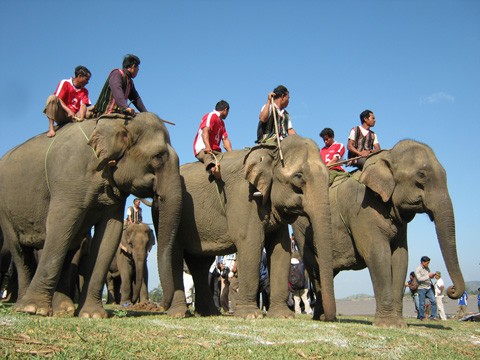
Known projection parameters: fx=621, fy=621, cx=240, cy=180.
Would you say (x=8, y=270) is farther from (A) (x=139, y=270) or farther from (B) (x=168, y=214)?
(B) (x=168, y=214)

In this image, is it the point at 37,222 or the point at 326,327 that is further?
the point at 37,222

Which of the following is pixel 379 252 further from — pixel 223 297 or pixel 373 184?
pixel 223 297

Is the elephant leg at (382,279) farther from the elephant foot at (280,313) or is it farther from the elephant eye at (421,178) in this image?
the elephant foot at (280,313)

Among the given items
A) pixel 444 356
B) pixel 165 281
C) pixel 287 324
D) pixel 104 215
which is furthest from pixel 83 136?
pixel 444 356

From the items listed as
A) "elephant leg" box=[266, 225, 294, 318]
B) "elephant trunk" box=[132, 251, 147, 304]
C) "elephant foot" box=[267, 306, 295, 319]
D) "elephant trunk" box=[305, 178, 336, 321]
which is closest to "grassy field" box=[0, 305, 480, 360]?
"elephant trunk" box=[305, 178, 336, 321]

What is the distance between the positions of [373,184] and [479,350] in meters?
3.45

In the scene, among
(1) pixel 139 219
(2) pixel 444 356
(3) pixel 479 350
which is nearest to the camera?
(2) pixel 444 356

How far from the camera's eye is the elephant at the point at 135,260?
18.3 meters

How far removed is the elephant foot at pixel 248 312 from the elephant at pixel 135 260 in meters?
8.44

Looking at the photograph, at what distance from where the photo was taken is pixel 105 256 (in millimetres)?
9008

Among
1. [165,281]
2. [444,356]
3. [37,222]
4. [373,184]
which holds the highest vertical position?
[373,184]

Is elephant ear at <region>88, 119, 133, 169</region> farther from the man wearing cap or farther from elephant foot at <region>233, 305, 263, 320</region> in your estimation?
the man wearing cap

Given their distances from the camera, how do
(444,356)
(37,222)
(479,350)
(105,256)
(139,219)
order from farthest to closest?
1. (139,219)
2. (37,222)
3. (105,256)
4. (479,350)
5. (444,356)

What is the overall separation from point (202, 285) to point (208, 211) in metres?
1.56
